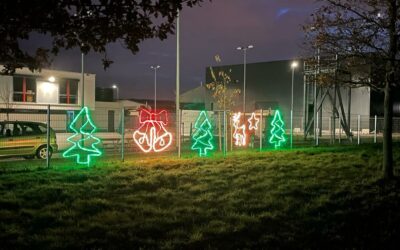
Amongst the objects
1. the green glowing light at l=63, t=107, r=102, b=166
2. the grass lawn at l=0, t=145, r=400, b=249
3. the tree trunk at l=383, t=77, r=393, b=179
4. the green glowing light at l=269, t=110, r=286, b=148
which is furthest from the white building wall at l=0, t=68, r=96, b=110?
the tree trunk at l=383, t=77, r=393, b=179

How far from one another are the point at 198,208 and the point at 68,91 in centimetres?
4059

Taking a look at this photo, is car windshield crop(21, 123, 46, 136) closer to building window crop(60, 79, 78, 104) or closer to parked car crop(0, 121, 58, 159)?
parked car crop(0, 121, 58, 159)

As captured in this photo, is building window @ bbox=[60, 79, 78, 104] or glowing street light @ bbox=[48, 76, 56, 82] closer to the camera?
glowing street light @ bbox=[48, 76, 56, 82]

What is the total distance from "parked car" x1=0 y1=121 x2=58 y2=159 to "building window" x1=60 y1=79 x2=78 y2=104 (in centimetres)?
2858

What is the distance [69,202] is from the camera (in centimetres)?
880

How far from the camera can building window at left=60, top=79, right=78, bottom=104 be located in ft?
151

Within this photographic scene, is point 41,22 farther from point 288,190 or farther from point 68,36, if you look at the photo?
point 288,190

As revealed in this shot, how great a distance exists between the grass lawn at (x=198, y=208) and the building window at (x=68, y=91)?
3436 centimetres

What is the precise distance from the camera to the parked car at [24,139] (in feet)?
56.2

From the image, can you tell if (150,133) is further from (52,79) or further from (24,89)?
(52,79)

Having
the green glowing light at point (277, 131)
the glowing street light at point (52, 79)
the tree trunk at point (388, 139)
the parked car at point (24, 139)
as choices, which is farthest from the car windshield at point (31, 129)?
the glowing street light at point (52, 79)

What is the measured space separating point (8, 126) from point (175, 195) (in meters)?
10.4

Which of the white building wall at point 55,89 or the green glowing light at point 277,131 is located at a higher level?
the white building wall at point 55,89

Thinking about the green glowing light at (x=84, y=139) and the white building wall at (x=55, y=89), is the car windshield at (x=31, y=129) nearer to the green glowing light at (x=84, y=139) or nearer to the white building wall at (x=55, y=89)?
the green glowing light at (x=84, y=139)
